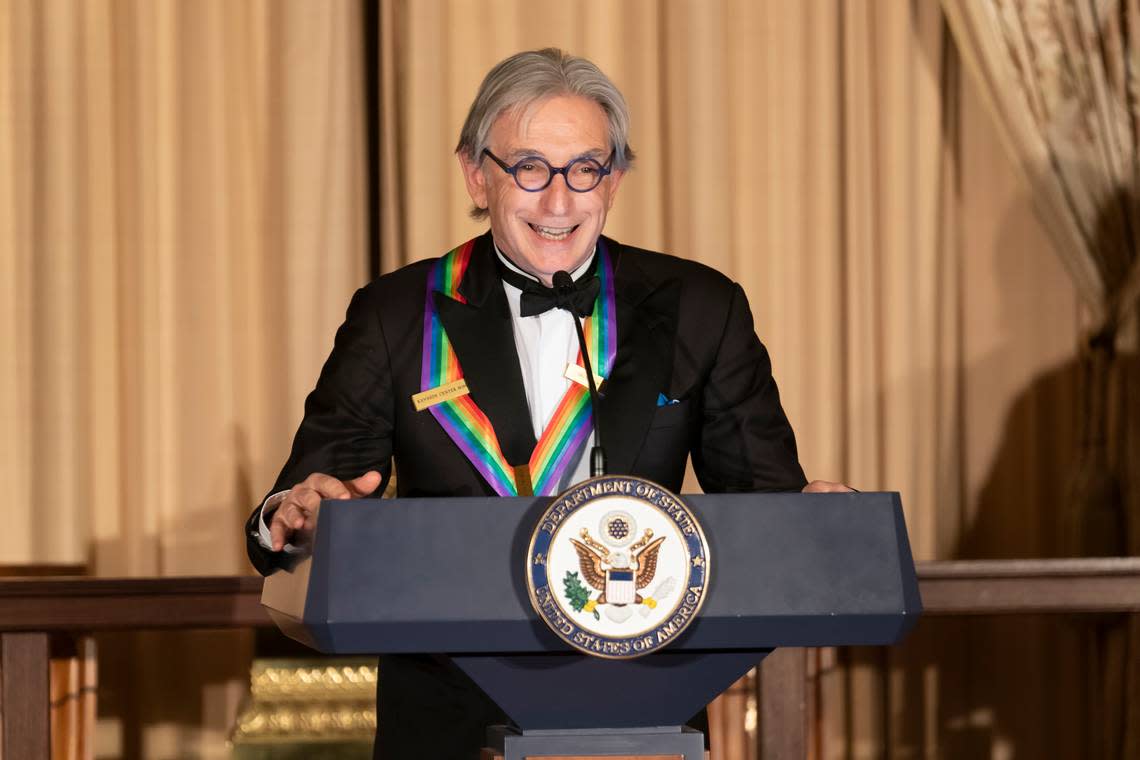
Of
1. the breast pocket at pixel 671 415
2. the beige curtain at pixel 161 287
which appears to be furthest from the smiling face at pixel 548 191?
the beige curtain at pixel 161 287

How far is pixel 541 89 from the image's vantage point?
1.91 m

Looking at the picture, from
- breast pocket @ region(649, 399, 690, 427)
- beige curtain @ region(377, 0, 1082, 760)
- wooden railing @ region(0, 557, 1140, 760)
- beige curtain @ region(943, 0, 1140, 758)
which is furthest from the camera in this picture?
beige curtain @ region(377, 0, 1082, 760)

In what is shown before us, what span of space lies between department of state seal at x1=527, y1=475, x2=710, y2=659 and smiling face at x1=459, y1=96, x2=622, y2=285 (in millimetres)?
608

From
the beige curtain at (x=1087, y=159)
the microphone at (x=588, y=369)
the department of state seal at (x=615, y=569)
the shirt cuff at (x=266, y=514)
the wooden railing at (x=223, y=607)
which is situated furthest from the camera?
the beige curtain at (x=1087, y=159)

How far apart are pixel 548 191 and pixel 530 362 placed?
0.30m

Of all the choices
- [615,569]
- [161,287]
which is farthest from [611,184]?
[161,287]

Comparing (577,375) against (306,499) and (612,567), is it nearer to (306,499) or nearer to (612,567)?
(306,499)

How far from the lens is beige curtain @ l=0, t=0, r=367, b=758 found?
4.17 metres

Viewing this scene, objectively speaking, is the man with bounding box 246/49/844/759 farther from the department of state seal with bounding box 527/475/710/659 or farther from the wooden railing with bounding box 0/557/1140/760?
the wooden railing with bounding box 0/557/1140/760

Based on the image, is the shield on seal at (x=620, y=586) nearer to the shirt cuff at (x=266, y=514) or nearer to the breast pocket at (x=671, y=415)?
the shirt cuff at (x=266, y=514)

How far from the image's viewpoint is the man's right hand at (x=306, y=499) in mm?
1586

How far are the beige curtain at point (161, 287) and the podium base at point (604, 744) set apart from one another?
2.83 meters

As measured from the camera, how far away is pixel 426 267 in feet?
7.14

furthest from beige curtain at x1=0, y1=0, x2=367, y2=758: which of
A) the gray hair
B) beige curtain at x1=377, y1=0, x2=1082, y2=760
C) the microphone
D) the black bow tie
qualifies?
the microphone
